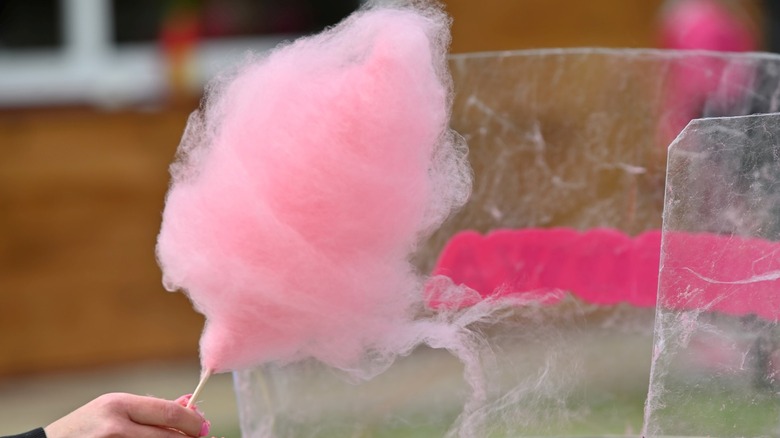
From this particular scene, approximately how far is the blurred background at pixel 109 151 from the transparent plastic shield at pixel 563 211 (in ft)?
7.72

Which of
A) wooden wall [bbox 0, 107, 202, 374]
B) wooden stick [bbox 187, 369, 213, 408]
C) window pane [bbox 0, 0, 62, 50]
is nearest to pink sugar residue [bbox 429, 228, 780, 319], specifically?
wooden stick [bbox 187, 369, 213, 408]

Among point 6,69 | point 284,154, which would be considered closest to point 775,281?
point 284,154

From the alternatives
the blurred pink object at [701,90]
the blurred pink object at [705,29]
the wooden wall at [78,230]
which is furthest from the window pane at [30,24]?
the blurred pink object at [701,90]

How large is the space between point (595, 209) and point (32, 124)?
2.92 metres

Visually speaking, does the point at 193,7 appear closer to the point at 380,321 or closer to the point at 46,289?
the point at 46,289

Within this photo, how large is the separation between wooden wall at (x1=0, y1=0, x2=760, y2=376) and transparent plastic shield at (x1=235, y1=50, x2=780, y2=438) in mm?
2606

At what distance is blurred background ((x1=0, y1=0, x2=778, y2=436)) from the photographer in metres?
4.04

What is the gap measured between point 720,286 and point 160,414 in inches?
26.1

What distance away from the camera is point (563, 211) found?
1.67 m

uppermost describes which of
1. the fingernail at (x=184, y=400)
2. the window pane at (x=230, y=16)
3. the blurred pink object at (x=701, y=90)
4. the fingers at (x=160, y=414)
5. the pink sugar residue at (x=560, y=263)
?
the blurred pink object at (x=701, y=90)

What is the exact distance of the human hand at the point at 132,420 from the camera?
1249 mm

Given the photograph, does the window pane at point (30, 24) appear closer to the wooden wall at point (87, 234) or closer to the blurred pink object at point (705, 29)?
the wooden wall at point (87, 234)

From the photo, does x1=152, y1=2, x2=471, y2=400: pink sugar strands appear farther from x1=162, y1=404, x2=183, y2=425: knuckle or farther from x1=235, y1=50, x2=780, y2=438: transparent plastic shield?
x1=235, y1=50, x2=780, y2=438: transparent plastic shield

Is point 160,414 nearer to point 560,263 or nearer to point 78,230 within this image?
point 560,263
